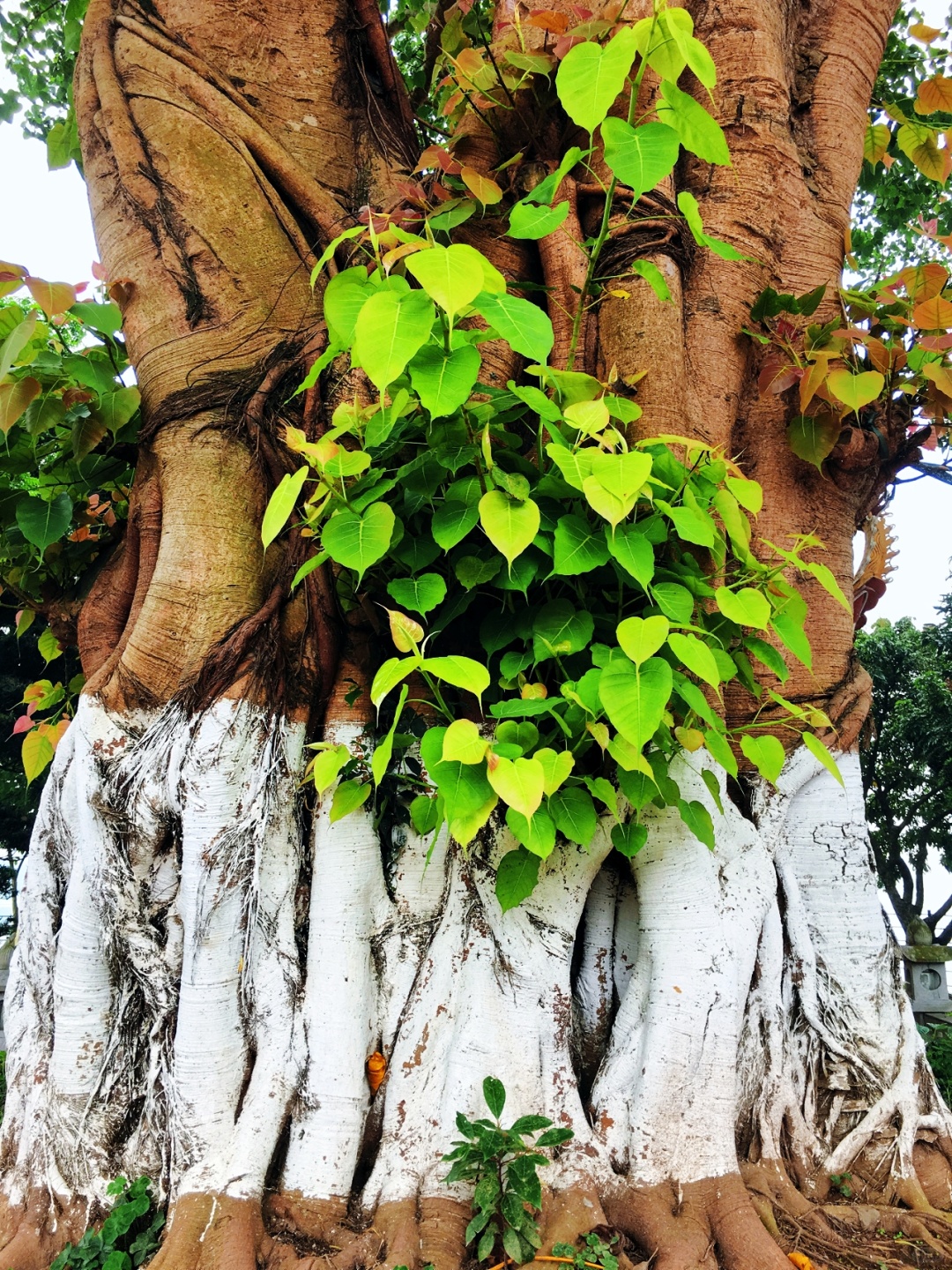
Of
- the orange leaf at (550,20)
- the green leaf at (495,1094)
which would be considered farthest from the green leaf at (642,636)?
the orange leaf at (550,20)

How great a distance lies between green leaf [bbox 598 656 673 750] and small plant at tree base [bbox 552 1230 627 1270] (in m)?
1.01

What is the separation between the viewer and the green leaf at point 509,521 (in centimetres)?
149

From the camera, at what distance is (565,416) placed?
1.52 m

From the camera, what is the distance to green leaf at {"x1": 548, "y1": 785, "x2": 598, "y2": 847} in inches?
66.0

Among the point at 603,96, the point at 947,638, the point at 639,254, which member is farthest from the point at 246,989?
the point at 947,638

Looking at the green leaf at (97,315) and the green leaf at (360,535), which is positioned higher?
the green leaf at (97,315)

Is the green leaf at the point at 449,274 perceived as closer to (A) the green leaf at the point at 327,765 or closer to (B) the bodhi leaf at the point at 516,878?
(A) the green leaf at the point at 327,765

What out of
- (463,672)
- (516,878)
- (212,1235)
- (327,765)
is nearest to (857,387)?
(463,672)

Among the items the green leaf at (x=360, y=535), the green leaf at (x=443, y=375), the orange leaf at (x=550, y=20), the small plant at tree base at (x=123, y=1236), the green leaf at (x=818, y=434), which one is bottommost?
the small plant at tree base at (x=123, y=1236)

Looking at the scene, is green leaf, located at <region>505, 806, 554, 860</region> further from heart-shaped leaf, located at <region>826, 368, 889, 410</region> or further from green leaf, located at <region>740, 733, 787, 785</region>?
heart-shaped leaf, located at <region>826, 368, 889, 410</region>

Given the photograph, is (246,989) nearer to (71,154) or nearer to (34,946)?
(34,946)

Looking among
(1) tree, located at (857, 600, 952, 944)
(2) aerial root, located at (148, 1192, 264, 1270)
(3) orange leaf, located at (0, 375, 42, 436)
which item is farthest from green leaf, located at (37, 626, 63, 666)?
(1) tree, located at (857, 600, 952, 944)

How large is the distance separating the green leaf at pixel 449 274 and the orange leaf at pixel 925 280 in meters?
1.61

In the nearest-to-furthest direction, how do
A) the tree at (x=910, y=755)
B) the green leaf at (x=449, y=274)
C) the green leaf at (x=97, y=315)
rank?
the green leaf at (x=449, y=274) → the green leaf at (x=97, y=315) → the tree at (x=910, y=755)
